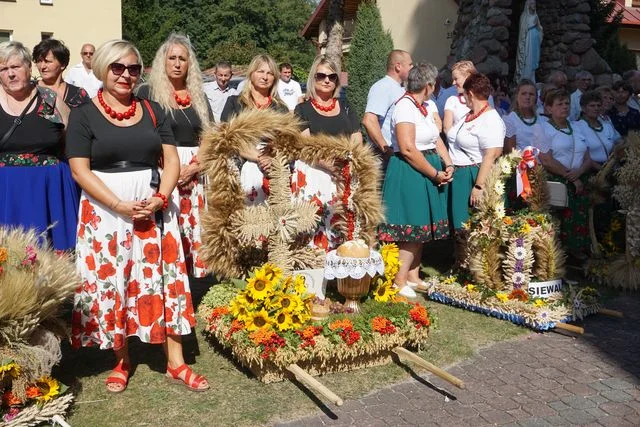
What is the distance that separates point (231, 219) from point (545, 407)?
2.24 metres

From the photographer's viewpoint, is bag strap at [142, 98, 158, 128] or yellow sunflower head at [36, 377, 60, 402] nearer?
yellow sunflower head at [36, 377, 60, 402]

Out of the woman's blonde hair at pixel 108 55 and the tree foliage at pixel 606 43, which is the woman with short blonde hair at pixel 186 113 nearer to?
the woman's blonde hair at pixel 108 55

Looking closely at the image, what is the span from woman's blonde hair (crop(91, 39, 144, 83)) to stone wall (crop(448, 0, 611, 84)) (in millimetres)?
9493

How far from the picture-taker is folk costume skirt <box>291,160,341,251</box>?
4848mm

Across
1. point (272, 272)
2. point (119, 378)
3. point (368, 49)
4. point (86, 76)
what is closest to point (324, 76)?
point (272, 272)

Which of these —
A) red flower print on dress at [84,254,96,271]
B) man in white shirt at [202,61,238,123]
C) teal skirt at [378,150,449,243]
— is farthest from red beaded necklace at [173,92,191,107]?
man in white shirt at [202,61,238,123]

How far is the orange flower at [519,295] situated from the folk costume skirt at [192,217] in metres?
2.48

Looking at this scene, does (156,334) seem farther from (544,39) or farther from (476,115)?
(544,39)

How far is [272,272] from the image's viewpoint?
166 inches

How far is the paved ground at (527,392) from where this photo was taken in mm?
3711

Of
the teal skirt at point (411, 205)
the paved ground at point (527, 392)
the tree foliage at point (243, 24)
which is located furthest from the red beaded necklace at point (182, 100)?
the tree foliage at point (243, 24)

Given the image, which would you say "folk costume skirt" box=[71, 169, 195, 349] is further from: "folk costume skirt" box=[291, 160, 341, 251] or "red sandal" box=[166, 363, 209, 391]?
"folk costume skirt" box=[291, 160, 341, 251]

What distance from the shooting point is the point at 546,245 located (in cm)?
551

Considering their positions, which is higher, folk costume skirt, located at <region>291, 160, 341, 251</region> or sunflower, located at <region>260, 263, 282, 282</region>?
folk costume skirt, located at <region>291, 160, 341, 251</region>
